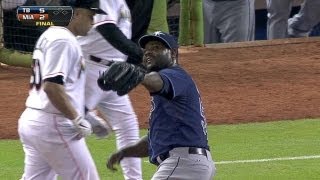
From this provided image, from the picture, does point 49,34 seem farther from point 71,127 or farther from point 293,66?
point 293,66

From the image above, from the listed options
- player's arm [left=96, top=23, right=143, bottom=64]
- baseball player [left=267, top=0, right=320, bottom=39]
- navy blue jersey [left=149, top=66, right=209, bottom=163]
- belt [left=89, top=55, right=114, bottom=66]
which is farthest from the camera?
baseball player [left=267, top=0, right=320, bottom=39]

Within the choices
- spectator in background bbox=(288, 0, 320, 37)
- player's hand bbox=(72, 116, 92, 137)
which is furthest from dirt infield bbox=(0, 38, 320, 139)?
player's hand bbox=(72, 116, 92, 137)

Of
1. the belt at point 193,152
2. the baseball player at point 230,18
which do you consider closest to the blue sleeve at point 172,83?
the belt at point 193,152

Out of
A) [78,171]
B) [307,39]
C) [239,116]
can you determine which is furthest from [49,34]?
[307,39]

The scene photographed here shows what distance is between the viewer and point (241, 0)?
13031 millimetres

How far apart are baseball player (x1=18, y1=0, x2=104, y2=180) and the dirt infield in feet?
13.1

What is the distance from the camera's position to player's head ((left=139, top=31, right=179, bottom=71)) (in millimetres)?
5453

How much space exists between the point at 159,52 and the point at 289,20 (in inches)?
367

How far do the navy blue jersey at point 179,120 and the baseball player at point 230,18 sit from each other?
7654mm

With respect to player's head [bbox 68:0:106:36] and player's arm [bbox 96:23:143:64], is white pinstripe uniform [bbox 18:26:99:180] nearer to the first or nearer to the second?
player's head [bbox 68:0:106:36]

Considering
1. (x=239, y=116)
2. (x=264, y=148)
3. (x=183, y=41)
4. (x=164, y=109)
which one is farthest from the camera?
(x=183, y=41)

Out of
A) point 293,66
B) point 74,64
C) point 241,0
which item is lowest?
point 293,66

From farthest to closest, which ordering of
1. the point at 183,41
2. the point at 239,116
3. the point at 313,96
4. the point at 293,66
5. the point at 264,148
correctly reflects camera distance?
the point at 183,41, the point at 293,66, the point at 313,96, the point at 239,116, the point at 264,148

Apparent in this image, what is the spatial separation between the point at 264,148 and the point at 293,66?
13.8 feet
